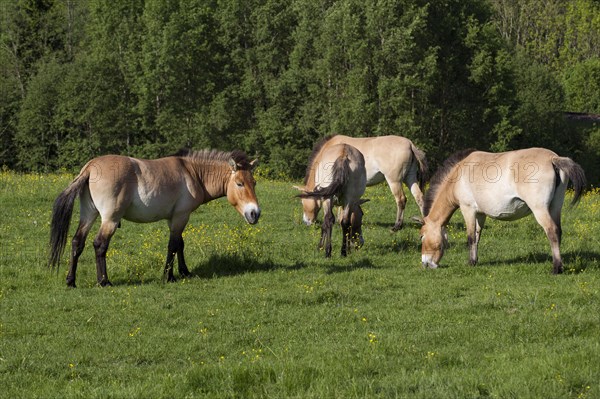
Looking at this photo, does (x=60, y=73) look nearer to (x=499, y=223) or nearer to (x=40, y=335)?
(x=499, y=223)

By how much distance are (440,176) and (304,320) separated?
4.96 meters

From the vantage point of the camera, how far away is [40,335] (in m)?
8.88

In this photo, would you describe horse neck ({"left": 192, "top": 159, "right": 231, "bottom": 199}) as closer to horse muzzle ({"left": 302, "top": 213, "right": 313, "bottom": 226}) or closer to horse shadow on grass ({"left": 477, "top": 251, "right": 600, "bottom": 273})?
horse muzzle ({"left": 302, "top": 213, "right": 313, "bottom": 226})

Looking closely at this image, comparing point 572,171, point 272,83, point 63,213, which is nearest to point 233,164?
point 63,213

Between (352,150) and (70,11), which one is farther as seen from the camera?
(70,11)

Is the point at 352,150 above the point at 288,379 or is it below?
above

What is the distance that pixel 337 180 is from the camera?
539 inches

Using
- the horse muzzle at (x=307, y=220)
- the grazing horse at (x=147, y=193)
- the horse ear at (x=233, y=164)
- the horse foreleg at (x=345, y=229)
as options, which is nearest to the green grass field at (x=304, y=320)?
the horse foreleg at (x=345, y=229)

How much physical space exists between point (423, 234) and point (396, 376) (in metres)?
6.38

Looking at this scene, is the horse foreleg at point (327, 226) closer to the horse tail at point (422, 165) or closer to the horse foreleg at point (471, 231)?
the horse foreleg at point (471, 231)

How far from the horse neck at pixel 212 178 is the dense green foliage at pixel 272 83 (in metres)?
29.0

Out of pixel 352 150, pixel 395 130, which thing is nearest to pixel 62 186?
pixel 352 150

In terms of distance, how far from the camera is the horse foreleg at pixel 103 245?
37.8 ft

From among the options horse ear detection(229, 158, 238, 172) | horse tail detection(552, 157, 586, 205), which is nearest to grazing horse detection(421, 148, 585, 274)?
horse tail detection(552, 157, 586, 205)
